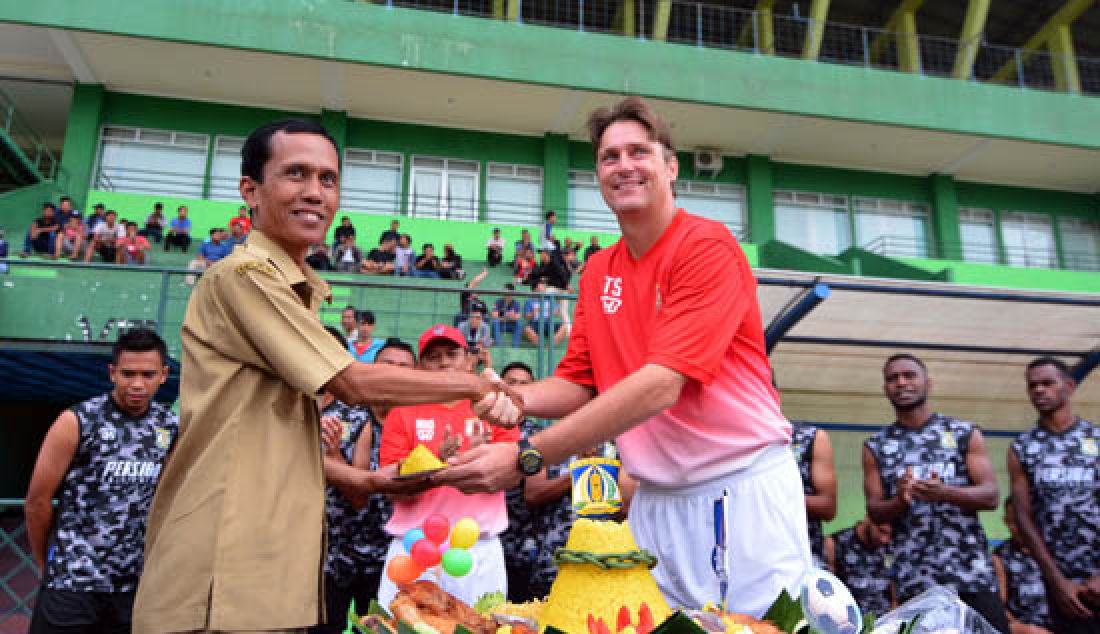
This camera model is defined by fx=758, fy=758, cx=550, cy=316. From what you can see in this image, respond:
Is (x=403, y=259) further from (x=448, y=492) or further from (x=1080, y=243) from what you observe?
(x=1080, y=243)

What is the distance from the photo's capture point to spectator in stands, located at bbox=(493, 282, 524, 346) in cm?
866

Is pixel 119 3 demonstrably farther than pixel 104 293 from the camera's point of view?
Yes

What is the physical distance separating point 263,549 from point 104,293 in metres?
8.75

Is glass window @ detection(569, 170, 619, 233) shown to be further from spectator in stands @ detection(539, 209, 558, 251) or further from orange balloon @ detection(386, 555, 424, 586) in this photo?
orange balloon @ detection(386, 555, 424, 586)

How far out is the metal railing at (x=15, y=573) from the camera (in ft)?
20.8

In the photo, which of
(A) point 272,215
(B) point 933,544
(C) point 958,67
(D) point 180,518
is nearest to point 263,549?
(D) point 180,518

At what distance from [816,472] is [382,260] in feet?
36.5

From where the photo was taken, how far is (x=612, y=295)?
97.6 inches

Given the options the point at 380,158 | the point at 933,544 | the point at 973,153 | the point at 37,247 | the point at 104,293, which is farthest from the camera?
the point at 973,153

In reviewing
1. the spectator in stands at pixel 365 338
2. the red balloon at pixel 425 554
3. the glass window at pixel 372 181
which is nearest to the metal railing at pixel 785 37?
the glass window at pixel 372 181

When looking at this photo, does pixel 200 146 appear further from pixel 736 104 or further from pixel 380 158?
pixel 736 104

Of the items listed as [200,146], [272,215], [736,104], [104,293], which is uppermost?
[736,104]

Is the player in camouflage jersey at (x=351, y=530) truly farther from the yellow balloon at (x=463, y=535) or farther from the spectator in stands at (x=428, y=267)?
the spectator in stands at (x=428, y=267)

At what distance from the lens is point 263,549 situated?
189cm
